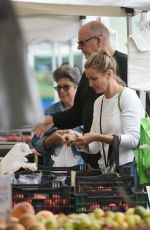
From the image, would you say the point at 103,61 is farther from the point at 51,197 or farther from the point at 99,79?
the point at 51,197

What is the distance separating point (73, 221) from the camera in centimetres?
340

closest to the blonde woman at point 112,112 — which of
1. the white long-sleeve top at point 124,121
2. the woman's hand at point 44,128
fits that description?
the white long-sleeve top at point 124,121

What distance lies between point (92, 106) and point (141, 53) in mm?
770

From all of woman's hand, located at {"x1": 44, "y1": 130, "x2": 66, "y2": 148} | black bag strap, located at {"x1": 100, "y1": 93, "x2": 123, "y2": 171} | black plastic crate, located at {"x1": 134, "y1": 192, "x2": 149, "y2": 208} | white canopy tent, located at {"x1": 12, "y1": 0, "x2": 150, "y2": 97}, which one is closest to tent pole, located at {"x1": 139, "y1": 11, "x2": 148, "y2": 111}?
white canopy tent, located at {"x1": 12, "y1": 0, "x2": 150, "y2": 97}

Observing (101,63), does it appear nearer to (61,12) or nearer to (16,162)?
(16,162)

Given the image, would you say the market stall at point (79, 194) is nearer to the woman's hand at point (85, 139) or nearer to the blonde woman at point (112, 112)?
the woman's hand at point (85, 139)

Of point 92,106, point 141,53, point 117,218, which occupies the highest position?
point 141,53

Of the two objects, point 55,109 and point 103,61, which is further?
point 55,109

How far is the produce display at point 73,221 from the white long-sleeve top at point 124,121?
1.67m

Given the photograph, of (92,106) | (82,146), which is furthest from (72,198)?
(92,106)

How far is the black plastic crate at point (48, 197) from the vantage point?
4.24m

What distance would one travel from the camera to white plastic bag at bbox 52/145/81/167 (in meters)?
5.89

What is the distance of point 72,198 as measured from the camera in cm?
427

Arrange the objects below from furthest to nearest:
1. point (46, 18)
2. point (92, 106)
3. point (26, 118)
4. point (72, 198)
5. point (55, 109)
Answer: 1. point (46, 18)
2. point (55, 109)
3. point (92, 106)
4. point (72, 198)
5. point (26, 118)
